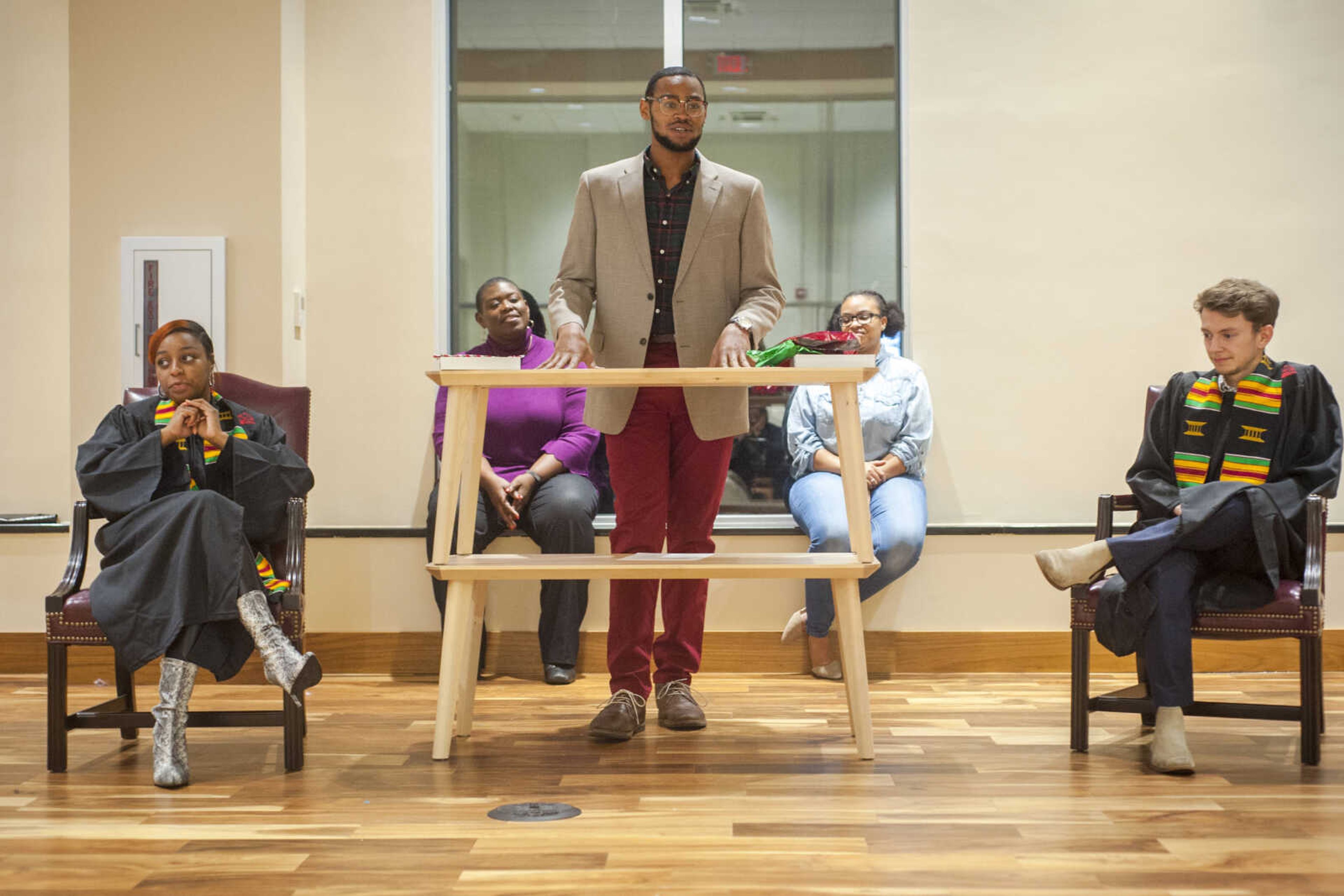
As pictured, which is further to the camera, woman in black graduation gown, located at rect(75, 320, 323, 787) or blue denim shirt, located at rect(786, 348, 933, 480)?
blue denim shirt, located at rect(786, 348, 933, 480)

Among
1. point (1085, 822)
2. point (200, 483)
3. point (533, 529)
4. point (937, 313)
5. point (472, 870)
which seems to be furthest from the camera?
point (937, 313)

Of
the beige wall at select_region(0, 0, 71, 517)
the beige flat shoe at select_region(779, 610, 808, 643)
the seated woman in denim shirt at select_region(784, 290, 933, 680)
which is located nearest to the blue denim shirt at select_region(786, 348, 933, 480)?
the seated woman in denim shirt at select_region(784, 290, 933, 680)

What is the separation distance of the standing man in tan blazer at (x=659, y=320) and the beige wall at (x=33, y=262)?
7.54 ft

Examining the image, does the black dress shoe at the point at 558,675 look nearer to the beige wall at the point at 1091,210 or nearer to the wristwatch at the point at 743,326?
the beige wall at the point at 1091,210

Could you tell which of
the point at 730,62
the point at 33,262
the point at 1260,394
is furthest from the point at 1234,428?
the point at 33,262

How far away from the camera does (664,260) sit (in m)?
2.88

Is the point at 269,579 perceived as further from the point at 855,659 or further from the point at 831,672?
the point at 831,672

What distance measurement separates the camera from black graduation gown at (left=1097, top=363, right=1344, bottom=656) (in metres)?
2.60

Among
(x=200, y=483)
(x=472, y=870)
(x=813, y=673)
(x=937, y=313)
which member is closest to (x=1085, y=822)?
(x=472, y=870)

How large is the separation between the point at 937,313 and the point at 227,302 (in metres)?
2.32

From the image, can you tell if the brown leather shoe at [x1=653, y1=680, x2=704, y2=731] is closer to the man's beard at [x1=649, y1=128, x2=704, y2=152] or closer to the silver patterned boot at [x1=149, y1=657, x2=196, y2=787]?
the silver patterned boot at [x1=149, y1=657, x2=196, y2=787]

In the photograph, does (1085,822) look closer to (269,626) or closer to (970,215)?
(269,626)

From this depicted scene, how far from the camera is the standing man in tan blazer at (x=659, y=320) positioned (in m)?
2.83

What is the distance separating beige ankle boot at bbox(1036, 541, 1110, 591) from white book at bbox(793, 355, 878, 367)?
564 mm
